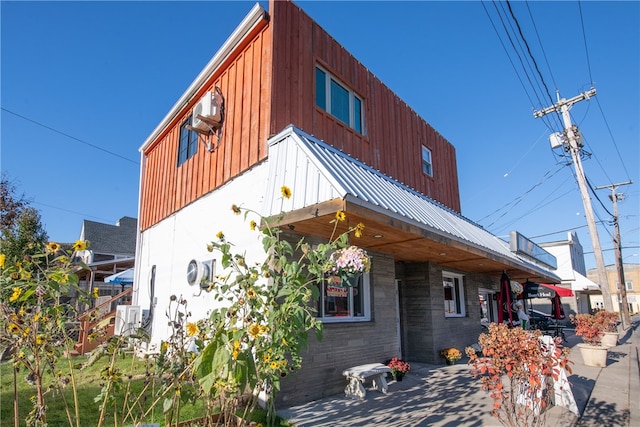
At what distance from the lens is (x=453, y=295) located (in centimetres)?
1212

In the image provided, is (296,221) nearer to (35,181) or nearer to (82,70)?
(82,70)

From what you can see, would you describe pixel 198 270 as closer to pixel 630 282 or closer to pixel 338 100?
pixel 338 100

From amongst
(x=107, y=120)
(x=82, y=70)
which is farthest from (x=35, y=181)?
(x=82, y=70)

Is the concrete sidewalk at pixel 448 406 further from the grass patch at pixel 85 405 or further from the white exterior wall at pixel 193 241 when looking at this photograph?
the white exterior wall at pixel 193 241

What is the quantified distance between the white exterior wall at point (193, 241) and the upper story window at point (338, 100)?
8.24 ft

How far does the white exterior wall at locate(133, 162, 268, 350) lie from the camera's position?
6.81 metres

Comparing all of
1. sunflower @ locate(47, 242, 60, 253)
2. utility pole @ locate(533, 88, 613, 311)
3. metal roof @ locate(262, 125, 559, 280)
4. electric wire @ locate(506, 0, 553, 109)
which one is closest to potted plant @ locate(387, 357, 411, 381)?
metal roof @ locate(262, 125, 559, 280)

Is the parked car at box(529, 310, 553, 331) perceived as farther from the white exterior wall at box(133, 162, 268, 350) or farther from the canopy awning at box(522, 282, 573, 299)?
the white exterior wall at box(133, 162, 268, 350)

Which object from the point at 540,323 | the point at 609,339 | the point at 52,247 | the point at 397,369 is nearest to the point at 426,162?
the point at 397,369

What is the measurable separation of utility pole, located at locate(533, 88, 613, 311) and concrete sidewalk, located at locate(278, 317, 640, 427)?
38.3ft

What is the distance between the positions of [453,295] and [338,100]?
25.4ft

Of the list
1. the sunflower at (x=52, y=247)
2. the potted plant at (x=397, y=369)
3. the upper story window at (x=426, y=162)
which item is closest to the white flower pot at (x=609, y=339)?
the upper story window at (x=426, y=162)

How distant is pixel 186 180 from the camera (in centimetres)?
980

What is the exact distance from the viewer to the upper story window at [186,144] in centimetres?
984
